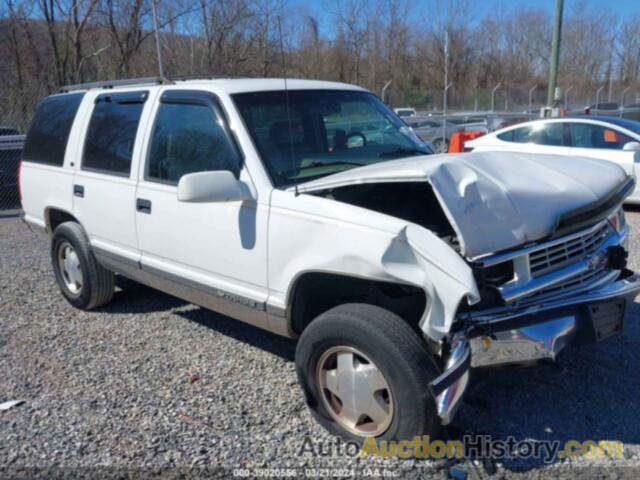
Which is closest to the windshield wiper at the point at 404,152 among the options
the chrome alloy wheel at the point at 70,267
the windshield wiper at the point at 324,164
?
the windshield wiper at the point at 324,164

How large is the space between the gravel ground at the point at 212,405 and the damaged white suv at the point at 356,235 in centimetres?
36

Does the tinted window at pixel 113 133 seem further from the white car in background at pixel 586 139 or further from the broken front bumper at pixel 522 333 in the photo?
the white car in background at pixel 586 139

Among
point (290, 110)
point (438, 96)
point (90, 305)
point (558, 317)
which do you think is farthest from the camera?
point (438, 96)

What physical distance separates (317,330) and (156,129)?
6.67 ft

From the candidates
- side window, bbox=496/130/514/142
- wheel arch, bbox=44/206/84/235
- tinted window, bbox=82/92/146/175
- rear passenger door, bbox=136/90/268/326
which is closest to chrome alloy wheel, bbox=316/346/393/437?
rear passenger door, bbox=136/90/268/326

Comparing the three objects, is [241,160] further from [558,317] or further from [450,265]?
[558,317]

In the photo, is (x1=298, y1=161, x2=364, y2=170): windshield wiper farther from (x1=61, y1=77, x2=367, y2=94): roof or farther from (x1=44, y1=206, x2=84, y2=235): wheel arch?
(x1=44, y1=206, x2=84, y2=235): wheel arch

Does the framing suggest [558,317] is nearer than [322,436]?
Yes

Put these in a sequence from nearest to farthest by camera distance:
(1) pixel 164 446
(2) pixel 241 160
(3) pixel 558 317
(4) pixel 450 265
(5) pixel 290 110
→ (4) pixel 450 265 < (3) pixel 558 317 < (1) pixel 164 446 < (2) pixel 241 160 < (5) pixel 290 110

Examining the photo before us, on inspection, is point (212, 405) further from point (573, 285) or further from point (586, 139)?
point (586, 139)

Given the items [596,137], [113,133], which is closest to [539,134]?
[596,137]

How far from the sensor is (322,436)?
3.33 meters

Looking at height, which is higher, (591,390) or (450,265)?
(450,265)

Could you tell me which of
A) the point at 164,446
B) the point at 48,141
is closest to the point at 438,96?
the point at 48,141
